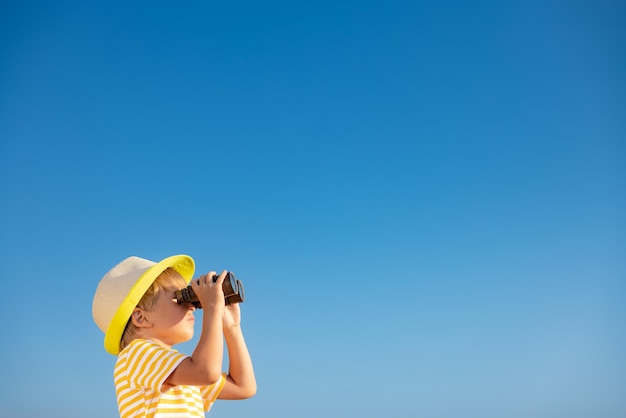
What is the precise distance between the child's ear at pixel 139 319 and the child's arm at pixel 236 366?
41 centimetres

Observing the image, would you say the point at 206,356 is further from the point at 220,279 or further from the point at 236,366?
the point at 236,366

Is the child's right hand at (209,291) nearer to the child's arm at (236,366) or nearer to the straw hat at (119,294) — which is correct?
the straw hat at (119,294)

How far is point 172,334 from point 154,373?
31cm

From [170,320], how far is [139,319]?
0.46 feet

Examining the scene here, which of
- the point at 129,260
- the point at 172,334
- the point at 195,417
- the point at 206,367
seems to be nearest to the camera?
the point at 206,367

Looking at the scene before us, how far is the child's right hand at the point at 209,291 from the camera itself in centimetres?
255

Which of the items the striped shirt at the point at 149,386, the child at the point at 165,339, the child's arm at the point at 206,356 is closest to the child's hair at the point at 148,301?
the child at the point at 165,339

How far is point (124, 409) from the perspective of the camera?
2543 millimetres

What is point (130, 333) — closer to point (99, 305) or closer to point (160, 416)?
point (99, 305)

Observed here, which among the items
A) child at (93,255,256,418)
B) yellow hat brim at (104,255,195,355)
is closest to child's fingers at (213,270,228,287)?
child at (93,255,256,418)

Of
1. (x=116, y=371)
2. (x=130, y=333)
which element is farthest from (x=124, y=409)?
(x=130, y=333)

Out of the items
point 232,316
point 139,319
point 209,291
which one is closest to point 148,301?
point 139,319

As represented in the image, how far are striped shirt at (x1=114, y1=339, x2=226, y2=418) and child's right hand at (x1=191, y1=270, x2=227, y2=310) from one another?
0.23 metres

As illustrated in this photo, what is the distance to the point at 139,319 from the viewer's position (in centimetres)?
271
